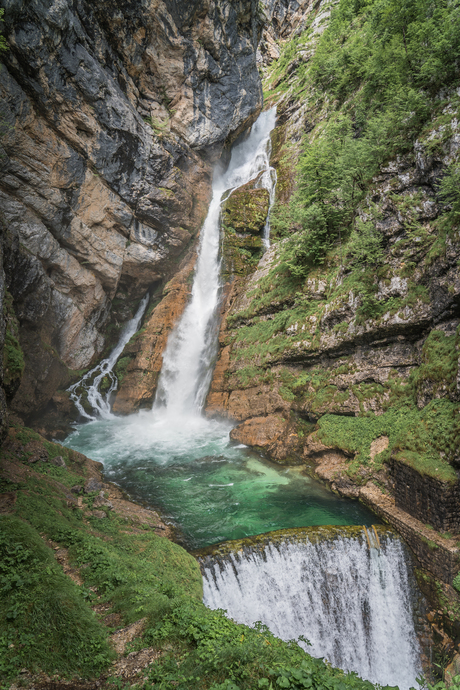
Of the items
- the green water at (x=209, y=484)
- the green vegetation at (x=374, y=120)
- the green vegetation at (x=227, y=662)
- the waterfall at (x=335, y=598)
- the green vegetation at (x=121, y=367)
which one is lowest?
the waterfall at (x=335, y=598)

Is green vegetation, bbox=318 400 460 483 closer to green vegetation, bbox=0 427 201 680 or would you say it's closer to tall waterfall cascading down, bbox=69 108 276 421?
green vegetation, bbox=0 427 201 680

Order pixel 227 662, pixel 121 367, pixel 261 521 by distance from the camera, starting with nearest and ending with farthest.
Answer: pixel 227 662 → pixel 261 521 → pixel 121 367

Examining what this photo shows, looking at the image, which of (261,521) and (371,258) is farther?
(371,258)

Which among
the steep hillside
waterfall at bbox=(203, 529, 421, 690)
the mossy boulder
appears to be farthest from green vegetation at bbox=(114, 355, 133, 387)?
waterfall at bbox=(203, 529, 421, 690)

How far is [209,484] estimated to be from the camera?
1225 centimetres

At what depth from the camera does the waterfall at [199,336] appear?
2027 centimetres

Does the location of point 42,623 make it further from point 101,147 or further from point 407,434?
point 101,147

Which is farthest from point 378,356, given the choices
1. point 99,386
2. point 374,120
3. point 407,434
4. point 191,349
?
point 99,386

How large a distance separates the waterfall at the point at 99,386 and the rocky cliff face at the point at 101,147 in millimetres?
949

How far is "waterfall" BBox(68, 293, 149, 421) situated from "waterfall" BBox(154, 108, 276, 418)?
3339mm

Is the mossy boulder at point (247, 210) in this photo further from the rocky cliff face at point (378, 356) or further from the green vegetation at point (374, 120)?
the rocky cliff face at point (378, 356)

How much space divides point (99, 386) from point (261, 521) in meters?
15.0

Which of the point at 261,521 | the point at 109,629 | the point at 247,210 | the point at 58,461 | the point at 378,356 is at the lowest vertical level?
the point at 261,521

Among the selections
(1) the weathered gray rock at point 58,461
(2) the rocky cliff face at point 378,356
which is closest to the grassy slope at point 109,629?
(1) the weathered gray rock at point 58,461
